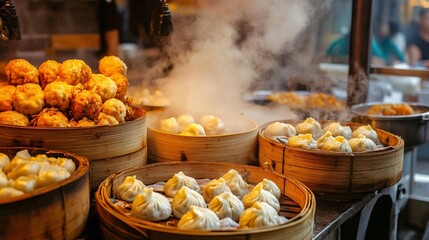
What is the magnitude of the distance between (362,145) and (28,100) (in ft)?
7.69

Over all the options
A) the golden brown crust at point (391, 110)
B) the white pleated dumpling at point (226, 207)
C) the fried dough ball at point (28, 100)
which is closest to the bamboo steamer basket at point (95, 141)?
the fried dough ball at point (28, 100)

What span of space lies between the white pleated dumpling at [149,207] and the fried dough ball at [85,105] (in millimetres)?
825

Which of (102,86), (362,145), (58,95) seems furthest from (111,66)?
(362,145)

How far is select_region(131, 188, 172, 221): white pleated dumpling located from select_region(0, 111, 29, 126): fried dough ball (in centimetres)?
104

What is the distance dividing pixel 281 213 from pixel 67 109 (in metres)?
1.61

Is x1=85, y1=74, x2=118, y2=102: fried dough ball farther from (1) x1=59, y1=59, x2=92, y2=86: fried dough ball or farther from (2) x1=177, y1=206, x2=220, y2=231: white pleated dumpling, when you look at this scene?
(2) x1=177, y1=206, x2=220, y2=231: white pleated dumpling

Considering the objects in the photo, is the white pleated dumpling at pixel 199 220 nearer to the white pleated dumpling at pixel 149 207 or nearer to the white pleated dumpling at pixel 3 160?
the white pleated dumpling at pixel 149 207

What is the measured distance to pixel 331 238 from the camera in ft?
10.0

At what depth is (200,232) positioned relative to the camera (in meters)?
2.24

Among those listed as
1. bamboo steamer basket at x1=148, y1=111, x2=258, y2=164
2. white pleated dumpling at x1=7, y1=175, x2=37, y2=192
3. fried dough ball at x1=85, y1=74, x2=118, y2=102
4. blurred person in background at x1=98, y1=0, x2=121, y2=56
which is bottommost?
bamboo steamer basket at x1=148, y1=111, x2=258, y2=164

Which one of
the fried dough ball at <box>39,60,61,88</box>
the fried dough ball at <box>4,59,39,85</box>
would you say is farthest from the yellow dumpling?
the fried dough ball at <box>4,59,39,85</box>

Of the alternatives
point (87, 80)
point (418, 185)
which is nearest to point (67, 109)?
point (87, 80)

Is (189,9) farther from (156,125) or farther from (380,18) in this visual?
(380,18)

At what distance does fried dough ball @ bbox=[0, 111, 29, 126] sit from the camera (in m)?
3.08
